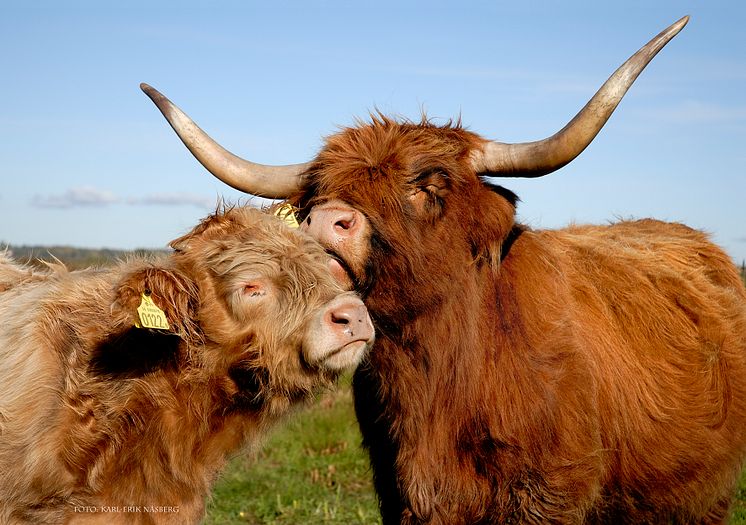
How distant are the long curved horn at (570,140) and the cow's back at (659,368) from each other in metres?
0.72

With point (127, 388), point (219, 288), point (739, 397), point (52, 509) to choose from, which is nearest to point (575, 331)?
point (739, 397)

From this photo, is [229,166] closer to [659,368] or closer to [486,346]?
[486,346]

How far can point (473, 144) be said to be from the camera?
14.5 ft

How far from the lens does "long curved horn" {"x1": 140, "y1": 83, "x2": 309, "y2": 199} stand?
4703mm

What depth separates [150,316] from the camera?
361 cm

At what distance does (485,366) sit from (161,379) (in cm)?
150

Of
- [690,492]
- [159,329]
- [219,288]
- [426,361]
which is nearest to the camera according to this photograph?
[159,329]

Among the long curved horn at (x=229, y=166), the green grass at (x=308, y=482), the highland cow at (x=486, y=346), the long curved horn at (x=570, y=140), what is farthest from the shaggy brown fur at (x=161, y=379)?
the green grass at (x=308, y=482)

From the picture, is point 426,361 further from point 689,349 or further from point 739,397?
point 739,397

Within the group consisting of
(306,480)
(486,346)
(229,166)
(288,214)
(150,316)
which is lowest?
(306,480)

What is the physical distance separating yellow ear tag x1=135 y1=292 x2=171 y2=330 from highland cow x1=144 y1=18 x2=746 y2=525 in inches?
31.3

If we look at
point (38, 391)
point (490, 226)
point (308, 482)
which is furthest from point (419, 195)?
point (308, 482)

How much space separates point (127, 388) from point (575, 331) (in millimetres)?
2141

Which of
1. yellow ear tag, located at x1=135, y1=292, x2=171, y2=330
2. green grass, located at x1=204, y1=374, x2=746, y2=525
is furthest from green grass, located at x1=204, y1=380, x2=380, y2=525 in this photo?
yellow ear tag, located at x1=135, y1=292, x2=171, y2=330
